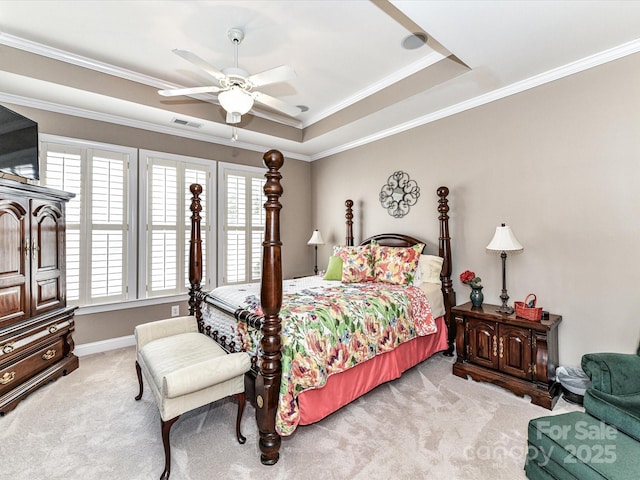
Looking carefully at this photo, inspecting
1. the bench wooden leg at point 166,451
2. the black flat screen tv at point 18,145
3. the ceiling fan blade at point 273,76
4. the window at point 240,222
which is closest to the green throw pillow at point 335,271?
the window at point 240,222

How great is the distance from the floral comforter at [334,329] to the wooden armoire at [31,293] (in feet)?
6.35

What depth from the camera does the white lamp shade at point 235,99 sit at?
2498 millimetres

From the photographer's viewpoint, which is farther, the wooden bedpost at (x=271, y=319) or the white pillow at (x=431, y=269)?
the white pillow at (x=431, y=269)

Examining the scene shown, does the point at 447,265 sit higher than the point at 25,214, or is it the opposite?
the point at 25,214

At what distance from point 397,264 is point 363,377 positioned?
4.65 ft

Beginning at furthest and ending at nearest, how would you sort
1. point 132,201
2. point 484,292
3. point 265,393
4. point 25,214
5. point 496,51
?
point 132,201 < point 484,292 < point 25,214 < point 496,51 < point 265,393

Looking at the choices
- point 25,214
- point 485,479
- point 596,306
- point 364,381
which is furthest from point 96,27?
point 596,306

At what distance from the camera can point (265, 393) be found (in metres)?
1.94

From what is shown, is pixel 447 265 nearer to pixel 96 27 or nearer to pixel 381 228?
pixel 381 228

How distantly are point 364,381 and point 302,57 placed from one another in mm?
3066

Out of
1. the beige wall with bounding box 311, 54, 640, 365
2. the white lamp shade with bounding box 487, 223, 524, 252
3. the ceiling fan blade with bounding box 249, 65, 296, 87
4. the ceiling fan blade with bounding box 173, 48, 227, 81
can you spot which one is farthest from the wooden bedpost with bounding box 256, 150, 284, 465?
the beige wall with bounding box 311, 54, 640, 365

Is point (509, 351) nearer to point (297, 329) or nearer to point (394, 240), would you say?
point (394, 240)

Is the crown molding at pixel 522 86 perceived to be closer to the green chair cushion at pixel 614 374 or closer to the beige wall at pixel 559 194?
the beige wall at pixel 559 194

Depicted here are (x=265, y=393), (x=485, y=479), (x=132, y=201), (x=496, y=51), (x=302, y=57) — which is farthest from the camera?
(x=132, y=201)
